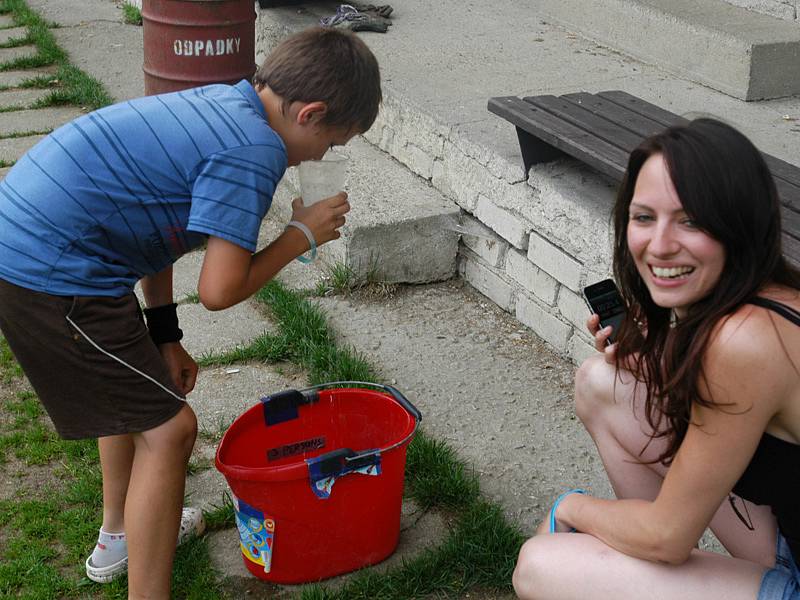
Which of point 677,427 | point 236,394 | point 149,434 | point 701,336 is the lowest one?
point 236,394

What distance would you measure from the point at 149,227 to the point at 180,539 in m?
0.87

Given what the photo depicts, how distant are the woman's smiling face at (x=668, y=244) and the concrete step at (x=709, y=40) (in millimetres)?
2585

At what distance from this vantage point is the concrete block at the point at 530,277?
3500mm

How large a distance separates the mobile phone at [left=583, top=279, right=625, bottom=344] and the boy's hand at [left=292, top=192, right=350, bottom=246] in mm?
581

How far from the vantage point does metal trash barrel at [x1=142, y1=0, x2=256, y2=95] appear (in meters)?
4.04

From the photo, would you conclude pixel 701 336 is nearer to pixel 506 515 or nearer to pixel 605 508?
pixel 605 508

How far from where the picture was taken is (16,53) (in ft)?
21.5

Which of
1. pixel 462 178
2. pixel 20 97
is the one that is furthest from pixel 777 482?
pixel 20 97

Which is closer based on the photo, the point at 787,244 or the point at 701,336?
the point at 701,336

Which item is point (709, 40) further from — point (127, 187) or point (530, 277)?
point (127, 187)

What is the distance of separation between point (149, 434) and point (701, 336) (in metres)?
1.17

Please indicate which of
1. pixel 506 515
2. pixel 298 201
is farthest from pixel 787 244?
pixel 298 201

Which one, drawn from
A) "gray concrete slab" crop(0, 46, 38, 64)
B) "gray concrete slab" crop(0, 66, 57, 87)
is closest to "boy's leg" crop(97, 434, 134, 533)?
"gray concrete slab" crop(0, 66, 57, 87)

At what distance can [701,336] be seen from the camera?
5.67 feet
